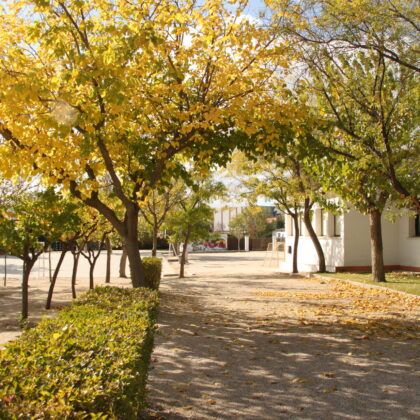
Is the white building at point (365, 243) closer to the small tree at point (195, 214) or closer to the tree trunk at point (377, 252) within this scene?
the tree trunk at point (377, 252)

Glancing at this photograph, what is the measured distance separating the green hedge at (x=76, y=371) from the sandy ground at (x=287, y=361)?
1.06m

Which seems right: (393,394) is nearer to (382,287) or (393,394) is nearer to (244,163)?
(382,287)

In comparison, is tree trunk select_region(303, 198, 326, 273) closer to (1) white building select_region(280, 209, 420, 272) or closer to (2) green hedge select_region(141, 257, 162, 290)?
(1) white building select_region(280, 209, 420, 272)

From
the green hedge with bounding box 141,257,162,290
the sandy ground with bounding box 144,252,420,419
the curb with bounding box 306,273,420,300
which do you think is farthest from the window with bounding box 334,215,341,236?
the green hedge with bounding box 141,257,162,290

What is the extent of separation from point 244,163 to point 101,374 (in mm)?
18653

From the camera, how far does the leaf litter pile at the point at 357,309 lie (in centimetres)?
948

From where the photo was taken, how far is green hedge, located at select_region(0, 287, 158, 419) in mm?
2611

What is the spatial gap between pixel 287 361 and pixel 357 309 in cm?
575

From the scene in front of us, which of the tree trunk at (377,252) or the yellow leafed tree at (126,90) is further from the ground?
the yellow leafed tree at (126,90)

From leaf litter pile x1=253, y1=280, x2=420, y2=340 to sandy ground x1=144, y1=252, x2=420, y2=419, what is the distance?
0.08ft

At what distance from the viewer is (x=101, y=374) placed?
10.2 feet

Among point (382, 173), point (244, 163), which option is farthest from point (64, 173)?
point (244, 163)

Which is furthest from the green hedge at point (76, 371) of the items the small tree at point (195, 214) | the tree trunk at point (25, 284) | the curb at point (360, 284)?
the small tree at point (195, 214)

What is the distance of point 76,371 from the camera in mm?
3104
